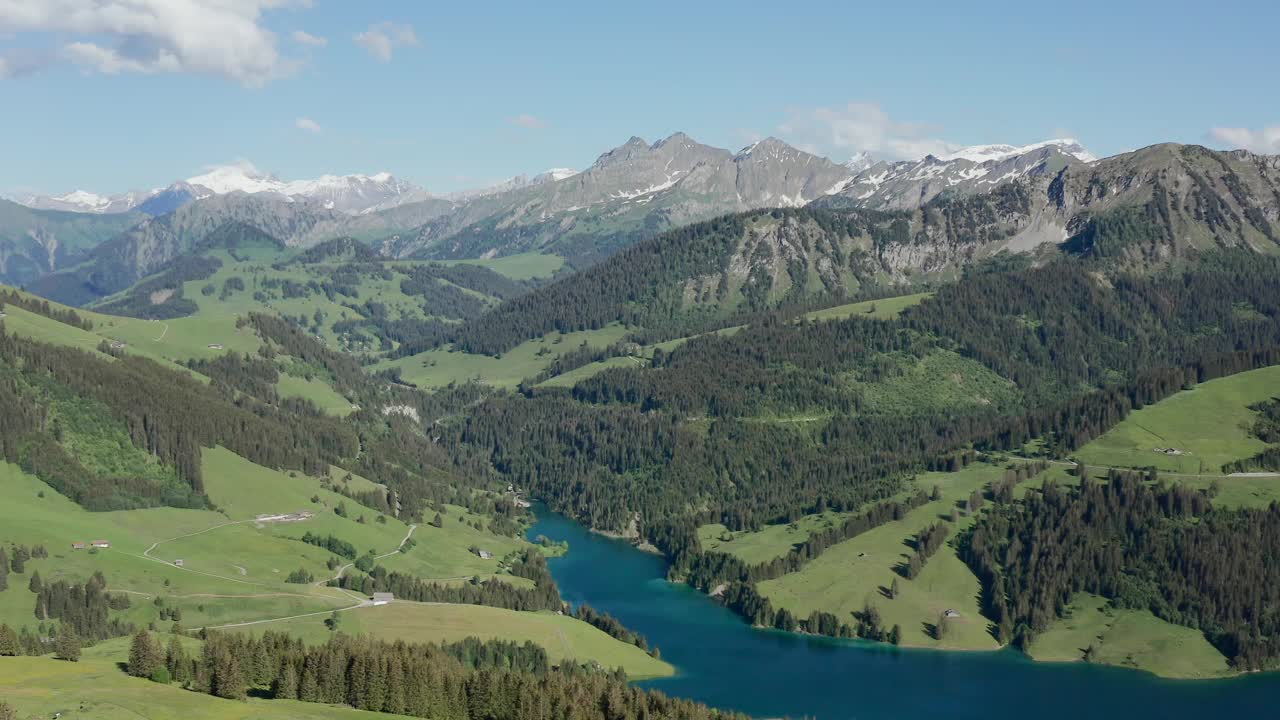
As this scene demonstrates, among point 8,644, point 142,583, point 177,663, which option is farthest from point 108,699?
point 142,583

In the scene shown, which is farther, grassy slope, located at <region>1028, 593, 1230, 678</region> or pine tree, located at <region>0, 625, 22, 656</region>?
grassy slope, located at <region>1028, 593, 1230, 678</region>

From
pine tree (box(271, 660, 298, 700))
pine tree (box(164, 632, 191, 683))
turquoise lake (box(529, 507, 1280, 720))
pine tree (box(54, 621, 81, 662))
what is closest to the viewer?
pine tree (box(271, 660, 298, 700))

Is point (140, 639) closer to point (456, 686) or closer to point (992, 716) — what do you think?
point (456, 686)

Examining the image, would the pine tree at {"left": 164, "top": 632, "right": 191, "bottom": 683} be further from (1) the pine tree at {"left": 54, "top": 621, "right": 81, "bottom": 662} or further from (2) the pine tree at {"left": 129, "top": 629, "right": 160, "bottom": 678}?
(1) the pine tree at {"left": 54, "top": 621, "right": 81, "bottom": 662}

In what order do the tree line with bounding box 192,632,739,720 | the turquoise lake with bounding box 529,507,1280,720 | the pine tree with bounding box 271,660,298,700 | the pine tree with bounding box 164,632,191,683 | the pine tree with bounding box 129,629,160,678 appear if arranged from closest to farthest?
the tree line with bounding box 192,632,739,720
the pine tree with bounding box 129,629,160,678
the pine tree with bounding box 271,660,298,700
the pine tree with bounding box 164,632,191,683
the turquoise lake with bounding box 529,507,1280,720

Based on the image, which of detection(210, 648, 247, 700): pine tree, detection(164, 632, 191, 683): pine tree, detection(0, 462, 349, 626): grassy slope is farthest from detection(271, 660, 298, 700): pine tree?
detection(0, 462, 349, 626): grassy slope

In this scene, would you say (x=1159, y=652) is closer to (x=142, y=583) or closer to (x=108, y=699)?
(x=108, y=699)

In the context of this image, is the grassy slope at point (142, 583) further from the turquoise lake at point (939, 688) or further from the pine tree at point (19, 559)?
the turquoise lake at point (939, 688)

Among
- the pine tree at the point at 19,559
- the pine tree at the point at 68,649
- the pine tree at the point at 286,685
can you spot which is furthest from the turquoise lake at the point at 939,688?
the pine tree at the point at 19,559
